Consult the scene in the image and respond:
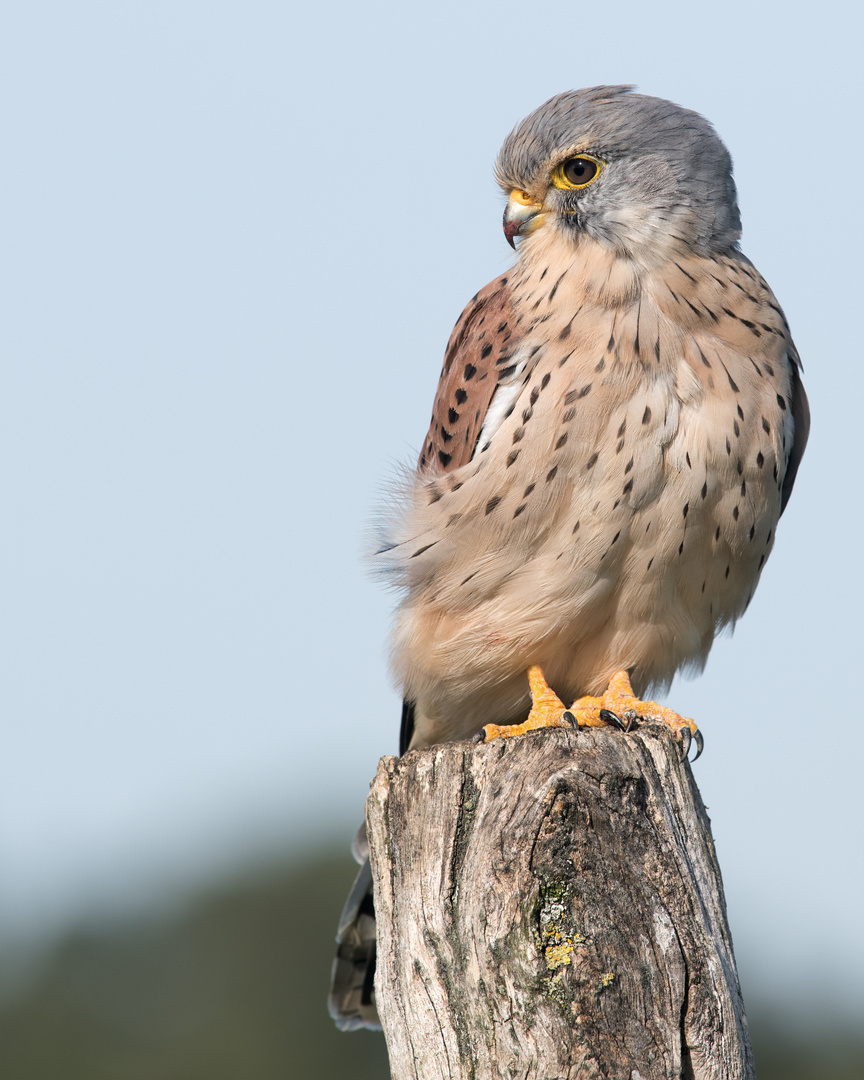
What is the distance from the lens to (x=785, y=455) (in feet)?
14.4

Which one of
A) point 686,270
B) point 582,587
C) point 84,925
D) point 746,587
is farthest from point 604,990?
point 84,925

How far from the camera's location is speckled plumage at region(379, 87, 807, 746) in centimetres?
410

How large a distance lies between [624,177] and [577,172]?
0.18 metres

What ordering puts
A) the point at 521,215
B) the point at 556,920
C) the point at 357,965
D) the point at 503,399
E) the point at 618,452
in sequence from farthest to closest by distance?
the point at 357,965, the point at 521,215, the point at 503,399, the point at 618,452, the point at 556,920

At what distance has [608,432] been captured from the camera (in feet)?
13.4

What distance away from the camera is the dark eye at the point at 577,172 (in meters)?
4.39

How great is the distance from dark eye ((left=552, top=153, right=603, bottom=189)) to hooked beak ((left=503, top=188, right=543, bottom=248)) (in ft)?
0.40

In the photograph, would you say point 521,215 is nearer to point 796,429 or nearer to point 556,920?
point 796,429

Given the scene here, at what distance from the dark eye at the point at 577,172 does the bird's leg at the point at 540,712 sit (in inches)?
68.8

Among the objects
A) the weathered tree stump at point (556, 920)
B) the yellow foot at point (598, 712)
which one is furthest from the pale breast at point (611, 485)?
the weathered tree stump at point (556, 920)

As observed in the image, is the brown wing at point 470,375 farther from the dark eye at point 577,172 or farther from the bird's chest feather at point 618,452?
the dark eye at point 577,172

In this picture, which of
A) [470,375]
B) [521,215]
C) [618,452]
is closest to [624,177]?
[521,215]

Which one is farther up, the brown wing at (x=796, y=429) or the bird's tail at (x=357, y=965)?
the brown wing at (x=796, y=429)

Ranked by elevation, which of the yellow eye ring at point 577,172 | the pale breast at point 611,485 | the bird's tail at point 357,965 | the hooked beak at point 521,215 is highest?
the yellow eye ring at point 577,172
